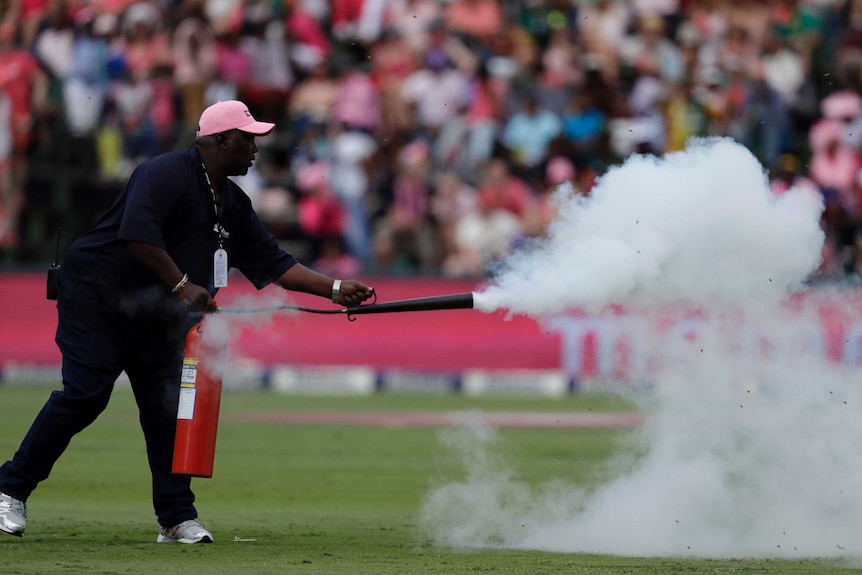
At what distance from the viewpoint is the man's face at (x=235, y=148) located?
8836 mm

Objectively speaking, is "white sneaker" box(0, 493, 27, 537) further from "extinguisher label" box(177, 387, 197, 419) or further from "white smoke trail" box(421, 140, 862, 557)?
"white smoke trail" box(421, 140, 862, 557)

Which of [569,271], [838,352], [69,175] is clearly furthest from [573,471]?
[69,175]

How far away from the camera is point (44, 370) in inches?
841

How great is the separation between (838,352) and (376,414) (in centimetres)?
794

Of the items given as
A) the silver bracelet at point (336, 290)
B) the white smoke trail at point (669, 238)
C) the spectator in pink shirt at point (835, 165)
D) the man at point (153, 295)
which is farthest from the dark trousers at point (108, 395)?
the spectator in pink shirt at point (835, 165)

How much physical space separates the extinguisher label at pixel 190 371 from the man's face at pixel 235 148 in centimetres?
113

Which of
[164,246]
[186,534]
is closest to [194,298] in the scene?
[164,246]

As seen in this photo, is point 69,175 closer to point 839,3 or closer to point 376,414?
point 376,414

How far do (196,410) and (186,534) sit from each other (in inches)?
32.4

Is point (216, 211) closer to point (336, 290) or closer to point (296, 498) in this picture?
point (336, 290)

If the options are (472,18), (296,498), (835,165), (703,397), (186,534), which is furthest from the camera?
(472,18)

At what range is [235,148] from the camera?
8.84 m

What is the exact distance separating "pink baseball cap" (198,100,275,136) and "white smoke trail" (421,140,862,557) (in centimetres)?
162

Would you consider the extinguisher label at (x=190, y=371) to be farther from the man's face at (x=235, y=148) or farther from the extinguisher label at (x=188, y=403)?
the man's face at (x=235, y=148)
